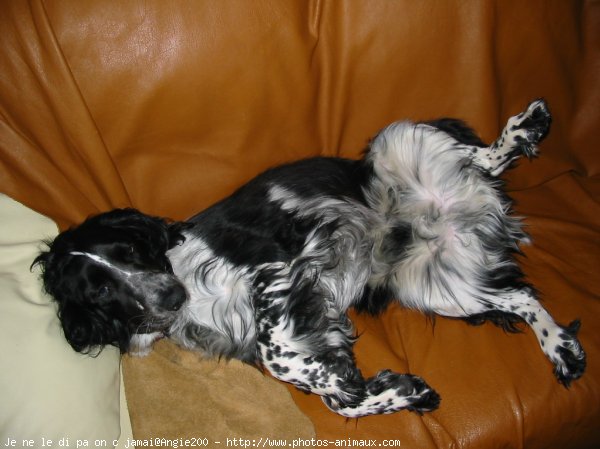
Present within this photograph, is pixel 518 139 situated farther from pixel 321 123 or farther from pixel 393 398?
pixel 393 398

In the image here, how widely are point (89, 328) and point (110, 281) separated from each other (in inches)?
8.3

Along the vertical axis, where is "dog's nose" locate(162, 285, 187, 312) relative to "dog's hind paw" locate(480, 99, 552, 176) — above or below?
below

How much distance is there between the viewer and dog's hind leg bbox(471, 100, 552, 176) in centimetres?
236

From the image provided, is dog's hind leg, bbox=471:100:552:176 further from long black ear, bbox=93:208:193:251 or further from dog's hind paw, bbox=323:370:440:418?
long black ear, bbox=93:208:193:251

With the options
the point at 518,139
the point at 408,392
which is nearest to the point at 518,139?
the point at 518,139

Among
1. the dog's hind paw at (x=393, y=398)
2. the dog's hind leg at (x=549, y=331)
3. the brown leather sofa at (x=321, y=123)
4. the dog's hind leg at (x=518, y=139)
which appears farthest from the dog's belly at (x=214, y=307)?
the dog's hind leg at (x=518, y=139)

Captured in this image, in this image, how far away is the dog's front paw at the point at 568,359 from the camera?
204cm

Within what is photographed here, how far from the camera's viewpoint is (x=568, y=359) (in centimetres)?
205

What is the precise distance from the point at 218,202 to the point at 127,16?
0.93 metres

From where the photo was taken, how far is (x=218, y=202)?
2.46 m

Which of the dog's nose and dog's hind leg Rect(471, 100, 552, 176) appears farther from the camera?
dog's hind leg Rect(471, 100, 552, 176)

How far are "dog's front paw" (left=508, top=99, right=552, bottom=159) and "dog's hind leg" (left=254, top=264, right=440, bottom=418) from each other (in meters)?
1.24

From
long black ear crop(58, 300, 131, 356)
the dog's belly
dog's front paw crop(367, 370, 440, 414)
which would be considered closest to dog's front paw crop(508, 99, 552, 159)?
dog's front paw crop(367, 370, 440, 414)

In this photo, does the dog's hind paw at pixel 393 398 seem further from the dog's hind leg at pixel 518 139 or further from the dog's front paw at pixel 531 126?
the dog's front paw at pixel 531 126
